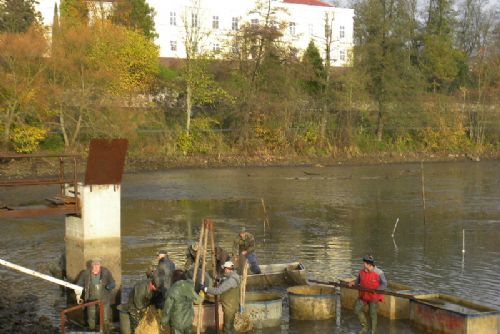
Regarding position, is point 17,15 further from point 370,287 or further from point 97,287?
point 370,287

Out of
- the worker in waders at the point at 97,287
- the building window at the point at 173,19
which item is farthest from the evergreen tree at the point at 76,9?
the worker in waders at the point at 97,287

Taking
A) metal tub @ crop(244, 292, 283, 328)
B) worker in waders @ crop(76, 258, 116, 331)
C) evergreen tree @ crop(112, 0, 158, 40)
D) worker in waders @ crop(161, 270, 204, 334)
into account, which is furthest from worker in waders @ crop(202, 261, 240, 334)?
evergreen tree @ crop(112, 0, 158, 40)

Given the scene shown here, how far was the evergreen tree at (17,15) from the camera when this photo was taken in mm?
62969

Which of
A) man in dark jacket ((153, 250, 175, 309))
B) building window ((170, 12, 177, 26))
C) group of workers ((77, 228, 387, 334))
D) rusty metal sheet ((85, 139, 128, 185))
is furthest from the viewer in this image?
building window ((170, 12, 177, 26))

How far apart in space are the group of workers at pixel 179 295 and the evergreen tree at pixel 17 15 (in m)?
47.8

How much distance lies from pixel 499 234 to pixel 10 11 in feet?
152

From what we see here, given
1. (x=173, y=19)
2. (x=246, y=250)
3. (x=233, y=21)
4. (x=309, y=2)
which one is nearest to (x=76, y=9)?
(x=173, y=19)

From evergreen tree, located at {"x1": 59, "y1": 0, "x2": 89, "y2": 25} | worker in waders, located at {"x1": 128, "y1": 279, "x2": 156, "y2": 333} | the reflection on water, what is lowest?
the reflection on water

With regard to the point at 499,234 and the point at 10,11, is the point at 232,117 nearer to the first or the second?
the point at 10,11

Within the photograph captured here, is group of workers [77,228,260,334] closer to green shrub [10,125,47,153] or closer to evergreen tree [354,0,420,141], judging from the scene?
green shrub [10,125,47,153]

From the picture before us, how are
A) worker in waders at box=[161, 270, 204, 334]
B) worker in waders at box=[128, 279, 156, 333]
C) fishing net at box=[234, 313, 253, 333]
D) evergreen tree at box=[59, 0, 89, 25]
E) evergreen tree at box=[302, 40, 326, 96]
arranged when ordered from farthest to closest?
evergreen tree at box=[59, 0, 89, 25] < evergreen tree at box=[302, 40, 326, 96] < fishing net at box=[234, 313, 253, 333] < worker in waders at box=[128, 279, 156, 333] < worker in waders at box=[161, 270, 204, 334]

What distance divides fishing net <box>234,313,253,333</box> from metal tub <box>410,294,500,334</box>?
3702mm

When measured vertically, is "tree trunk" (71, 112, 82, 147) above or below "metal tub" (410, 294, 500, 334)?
above

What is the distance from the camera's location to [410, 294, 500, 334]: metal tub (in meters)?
16.3
